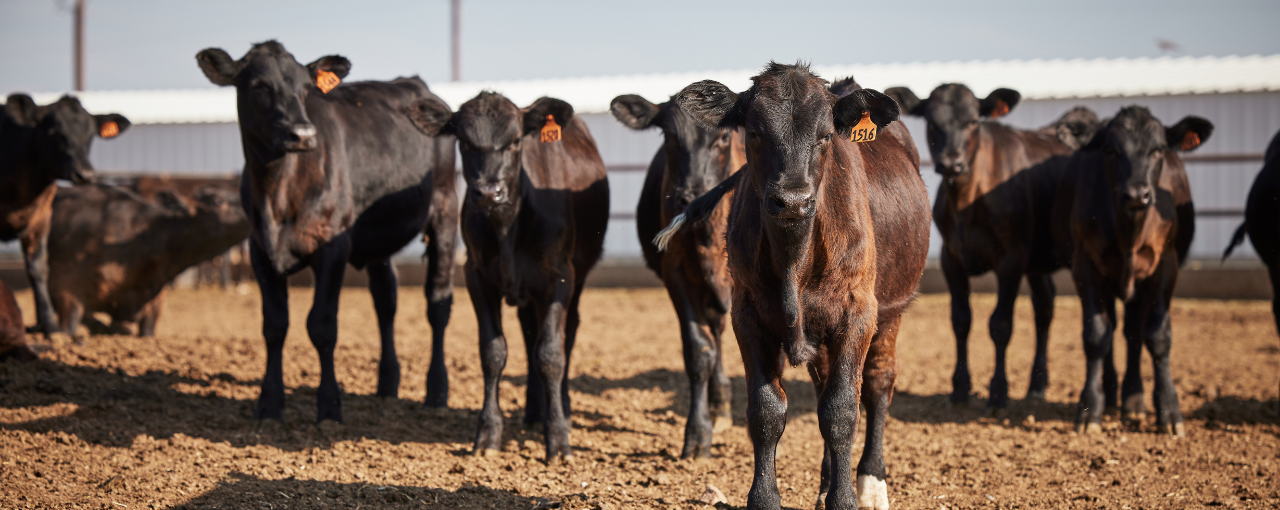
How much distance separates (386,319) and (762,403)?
15.8ft

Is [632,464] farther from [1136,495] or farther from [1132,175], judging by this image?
[1132,175]

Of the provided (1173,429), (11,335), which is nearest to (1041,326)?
(1173,429)

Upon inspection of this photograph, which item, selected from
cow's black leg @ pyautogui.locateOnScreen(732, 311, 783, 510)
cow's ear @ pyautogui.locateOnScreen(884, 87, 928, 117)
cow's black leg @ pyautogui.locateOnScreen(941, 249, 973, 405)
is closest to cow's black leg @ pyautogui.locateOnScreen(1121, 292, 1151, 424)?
cow's black leg @ pyautogui.locateOnScreen(941, 249, 973, 405)

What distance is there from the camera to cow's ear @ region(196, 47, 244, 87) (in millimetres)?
6621

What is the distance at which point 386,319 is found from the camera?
8.21 meters

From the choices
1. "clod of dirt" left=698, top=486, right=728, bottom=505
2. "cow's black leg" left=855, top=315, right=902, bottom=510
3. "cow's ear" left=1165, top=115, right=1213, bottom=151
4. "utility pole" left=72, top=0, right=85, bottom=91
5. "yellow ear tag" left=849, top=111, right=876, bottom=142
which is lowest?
"clod of dirt" left=698, top=486, right=728, bottom=505

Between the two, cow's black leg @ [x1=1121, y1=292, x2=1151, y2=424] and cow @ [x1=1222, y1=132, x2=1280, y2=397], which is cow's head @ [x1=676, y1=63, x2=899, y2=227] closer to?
cow's black leg @ [x1=1121, y1=292, x2=1151, y2=424]

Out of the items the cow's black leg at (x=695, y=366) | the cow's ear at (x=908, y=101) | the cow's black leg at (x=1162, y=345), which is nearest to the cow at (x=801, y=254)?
the cow's black leg at (x=695, y=366)

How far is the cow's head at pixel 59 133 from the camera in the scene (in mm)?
9641

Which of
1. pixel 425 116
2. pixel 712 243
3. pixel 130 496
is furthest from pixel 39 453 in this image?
pixel 712 243

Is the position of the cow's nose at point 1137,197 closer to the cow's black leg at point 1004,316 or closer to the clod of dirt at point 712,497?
the cow's black leg at point 1004,316

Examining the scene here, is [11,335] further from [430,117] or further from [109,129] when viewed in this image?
[430,117]

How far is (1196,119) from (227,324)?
11392 mm

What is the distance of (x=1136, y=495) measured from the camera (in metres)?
5.21
